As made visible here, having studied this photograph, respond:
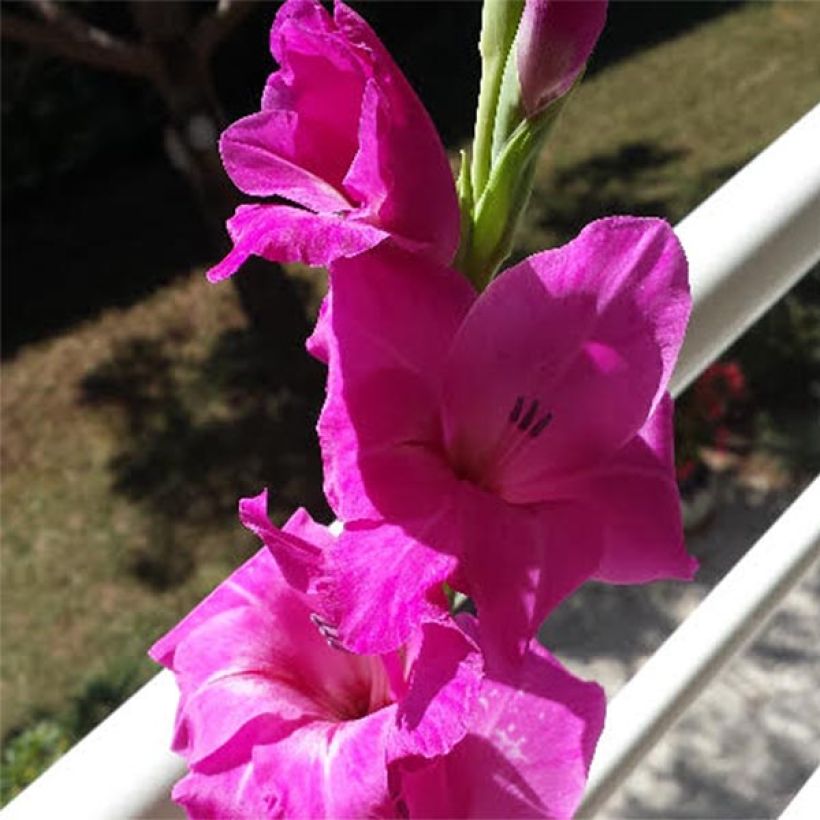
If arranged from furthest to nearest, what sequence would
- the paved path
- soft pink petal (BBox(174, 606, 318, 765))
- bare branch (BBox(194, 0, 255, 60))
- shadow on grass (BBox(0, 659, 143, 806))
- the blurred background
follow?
the blurred background → bare branch (BBox(194, 0, 255, 60)) → shadow on grass (BBox(0, 659, 143, 806)) → the paved path → soft pink petal (BBox(174, 606, 318, 765))

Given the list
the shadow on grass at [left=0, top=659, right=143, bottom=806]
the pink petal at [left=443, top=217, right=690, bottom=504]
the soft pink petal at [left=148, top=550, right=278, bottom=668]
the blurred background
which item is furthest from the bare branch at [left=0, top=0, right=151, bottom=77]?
the pink petal at [left=443, top=217, right=690, bottom=504]

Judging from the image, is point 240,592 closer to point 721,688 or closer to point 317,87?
point 317,87

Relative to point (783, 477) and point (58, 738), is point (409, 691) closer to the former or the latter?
point (58, 738)

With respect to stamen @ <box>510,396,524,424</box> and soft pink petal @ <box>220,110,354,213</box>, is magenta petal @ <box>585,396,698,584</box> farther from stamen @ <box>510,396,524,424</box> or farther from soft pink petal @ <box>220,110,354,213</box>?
soft pink petal @ <box>220,110,354,213</box>

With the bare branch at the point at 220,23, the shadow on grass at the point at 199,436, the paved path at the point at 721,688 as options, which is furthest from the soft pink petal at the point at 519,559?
the shadow on grass at the point at 199,436

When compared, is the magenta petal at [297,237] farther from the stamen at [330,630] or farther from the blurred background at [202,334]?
the blurred background at [202,334]

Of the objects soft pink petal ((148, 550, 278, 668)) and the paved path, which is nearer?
soft pink petal ((148, 550, 278, 668))

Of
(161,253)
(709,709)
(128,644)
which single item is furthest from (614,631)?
(161,253)
